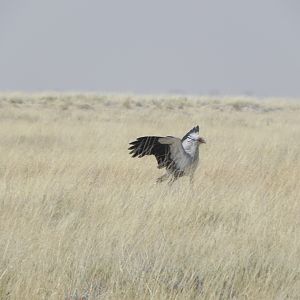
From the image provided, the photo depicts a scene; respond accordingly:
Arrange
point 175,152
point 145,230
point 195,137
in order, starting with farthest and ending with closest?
point 195,137
point 175,152
point 145,230

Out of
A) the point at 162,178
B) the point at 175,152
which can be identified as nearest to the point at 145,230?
the point at 175,152

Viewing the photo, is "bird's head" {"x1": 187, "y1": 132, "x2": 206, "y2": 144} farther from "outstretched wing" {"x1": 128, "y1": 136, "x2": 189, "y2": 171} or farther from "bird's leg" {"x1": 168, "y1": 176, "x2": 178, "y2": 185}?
"bird's leg" {"x1": 168, "y1": 176, "x2": 178, "y2": 185}

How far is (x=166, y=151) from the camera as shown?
6.19 m

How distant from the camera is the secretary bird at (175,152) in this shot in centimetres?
609

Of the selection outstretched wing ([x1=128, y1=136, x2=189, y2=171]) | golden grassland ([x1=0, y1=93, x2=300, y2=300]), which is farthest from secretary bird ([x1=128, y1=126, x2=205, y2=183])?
golden grassland ([x1=0, y1=93, x2=300, y2=300])

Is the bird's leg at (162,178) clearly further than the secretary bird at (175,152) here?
Yes

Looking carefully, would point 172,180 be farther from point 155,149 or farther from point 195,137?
point 195,137

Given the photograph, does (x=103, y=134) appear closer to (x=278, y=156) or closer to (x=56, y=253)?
(x=278, y=156)

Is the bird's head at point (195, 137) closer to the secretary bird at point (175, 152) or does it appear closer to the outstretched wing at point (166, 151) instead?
the secretary bird at point (175, 152)

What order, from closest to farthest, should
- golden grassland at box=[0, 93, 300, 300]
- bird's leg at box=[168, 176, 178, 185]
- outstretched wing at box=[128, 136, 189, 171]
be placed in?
golden grassland at box=[0, 93, 300, 300]
outstretched wing at box=[128, 136, 189, 171]
bird's leg at box=[168, 176, 178, 185]

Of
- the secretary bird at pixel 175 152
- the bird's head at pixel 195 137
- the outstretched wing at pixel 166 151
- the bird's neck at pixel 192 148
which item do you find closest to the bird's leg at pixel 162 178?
the secretary bird at pixel 175 152

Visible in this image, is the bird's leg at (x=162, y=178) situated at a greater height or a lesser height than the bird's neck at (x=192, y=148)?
lesser

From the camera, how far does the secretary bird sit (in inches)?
240

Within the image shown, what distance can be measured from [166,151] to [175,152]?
0.13 meters
